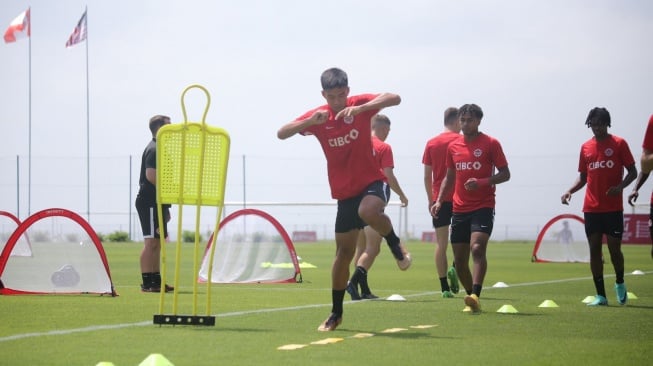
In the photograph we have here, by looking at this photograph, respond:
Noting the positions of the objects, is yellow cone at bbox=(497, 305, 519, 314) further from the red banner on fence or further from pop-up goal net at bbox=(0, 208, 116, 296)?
the red banner on fence

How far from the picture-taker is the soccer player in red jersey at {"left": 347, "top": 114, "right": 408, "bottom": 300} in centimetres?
1362

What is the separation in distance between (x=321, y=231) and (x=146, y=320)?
47504 mm

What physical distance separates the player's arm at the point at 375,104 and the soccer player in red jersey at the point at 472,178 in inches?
95.4

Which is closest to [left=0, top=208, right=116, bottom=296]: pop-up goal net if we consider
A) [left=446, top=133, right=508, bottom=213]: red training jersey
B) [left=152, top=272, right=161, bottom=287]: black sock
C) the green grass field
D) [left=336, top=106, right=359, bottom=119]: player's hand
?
the green grass field

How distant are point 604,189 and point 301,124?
4.64 metres

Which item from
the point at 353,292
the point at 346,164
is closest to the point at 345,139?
the point at 346,164

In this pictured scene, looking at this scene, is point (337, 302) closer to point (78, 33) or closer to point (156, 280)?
point (156, 280)

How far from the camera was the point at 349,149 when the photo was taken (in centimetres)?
995

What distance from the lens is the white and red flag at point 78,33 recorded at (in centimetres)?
5334

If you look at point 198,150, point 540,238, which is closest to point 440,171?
point 198,150

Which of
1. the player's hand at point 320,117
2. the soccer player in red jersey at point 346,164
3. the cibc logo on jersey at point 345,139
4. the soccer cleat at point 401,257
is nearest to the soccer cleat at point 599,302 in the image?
the soccer cleat at point 401,257

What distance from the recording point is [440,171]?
14.5 meters

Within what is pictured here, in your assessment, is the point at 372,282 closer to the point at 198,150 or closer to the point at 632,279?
the point at 632,279

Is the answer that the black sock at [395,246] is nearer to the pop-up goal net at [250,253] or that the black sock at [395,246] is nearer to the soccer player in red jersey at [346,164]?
the soccer player in red jersey at [346,164]
